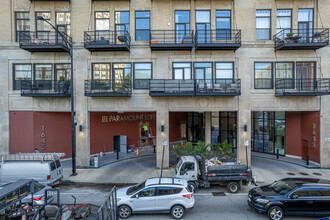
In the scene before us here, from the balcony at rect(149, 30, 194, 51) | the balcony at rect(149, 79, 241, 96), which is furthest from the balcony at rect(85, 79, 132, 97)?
the balcony at rect(149, 30, 194, 51)

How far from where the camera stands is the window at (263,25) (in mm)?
16484

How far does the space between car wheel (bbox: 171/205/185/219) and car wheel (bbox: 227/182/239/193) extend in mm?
3724

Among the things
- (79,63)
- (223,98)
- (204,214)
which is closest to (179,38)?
(223,98)

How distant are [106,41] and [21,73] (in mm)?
7913

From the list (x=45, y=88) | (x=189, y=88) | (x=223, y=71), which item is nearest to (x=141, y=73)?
(x=189, y=88)

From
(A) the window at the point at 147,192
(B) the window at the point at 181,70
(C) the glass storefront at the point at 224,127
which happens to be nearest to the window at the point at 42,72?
(B) the window at the point at 181,70

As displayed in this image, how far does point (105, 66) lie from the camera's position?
55.4ft

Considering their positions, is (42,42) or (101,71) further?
(101,71)

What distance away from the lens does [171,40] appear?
1653cm

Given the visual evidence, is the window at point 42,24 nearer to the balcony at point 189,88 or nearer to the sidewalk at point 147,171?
the balcony at point 189,88

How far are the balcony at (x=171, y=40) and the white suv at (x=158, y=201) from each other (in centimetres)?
1066

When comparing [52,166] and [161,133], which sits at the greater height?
[161,133]

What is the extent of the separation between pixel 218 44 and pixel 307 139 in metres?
11.6

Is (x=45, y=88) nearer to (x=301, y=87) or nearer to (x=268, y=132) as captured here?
(x=301, y=87)
